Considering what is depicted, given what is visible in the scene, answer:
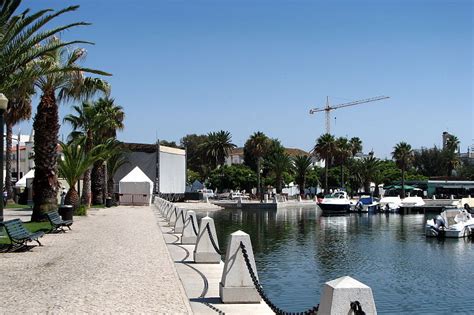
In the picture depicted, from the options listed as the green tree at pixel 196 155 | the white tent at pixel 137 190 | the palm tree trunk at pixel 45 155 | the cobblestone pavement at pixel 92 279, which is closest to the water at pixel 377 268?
the cobblestone pavement at pixel 92 279

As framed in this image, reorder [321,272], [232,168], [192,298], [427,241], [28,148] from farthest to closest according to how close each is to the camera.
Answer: [232,168] < [28,148] < [427,241] < [321,272] < [192,298]

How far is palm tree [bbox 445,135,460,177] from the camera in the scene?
12288cm

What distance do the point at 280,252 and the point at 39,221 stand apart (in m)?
11.3

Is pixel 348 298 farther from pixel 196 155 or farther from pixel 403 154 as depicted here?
pixel 196 155

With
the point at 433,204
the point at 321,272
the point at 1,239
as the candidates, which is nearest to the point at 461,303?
the point at 321,272

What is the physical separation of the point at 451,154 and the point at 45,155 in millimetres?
108379

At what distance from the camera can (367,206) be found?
71.8 meters

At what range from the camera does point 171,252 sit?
57.7ft

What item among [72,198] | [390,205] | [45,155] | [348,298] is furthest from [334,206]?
[348,298]

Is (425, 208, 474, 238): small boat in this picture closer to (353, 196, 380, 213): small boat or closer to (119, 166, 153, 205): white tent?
(119, 166, 153, 205): white tent

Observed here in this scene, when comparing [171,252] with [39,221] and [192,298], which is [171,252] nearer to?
[192,298]

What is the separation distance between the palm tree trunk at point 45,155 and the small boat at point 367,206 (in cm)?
4747

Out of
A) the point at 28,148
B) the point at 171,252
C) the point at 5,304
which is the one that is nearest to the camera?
the point at 5,304

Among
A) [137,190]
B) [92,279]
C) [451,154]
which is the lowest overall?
[92,279]
